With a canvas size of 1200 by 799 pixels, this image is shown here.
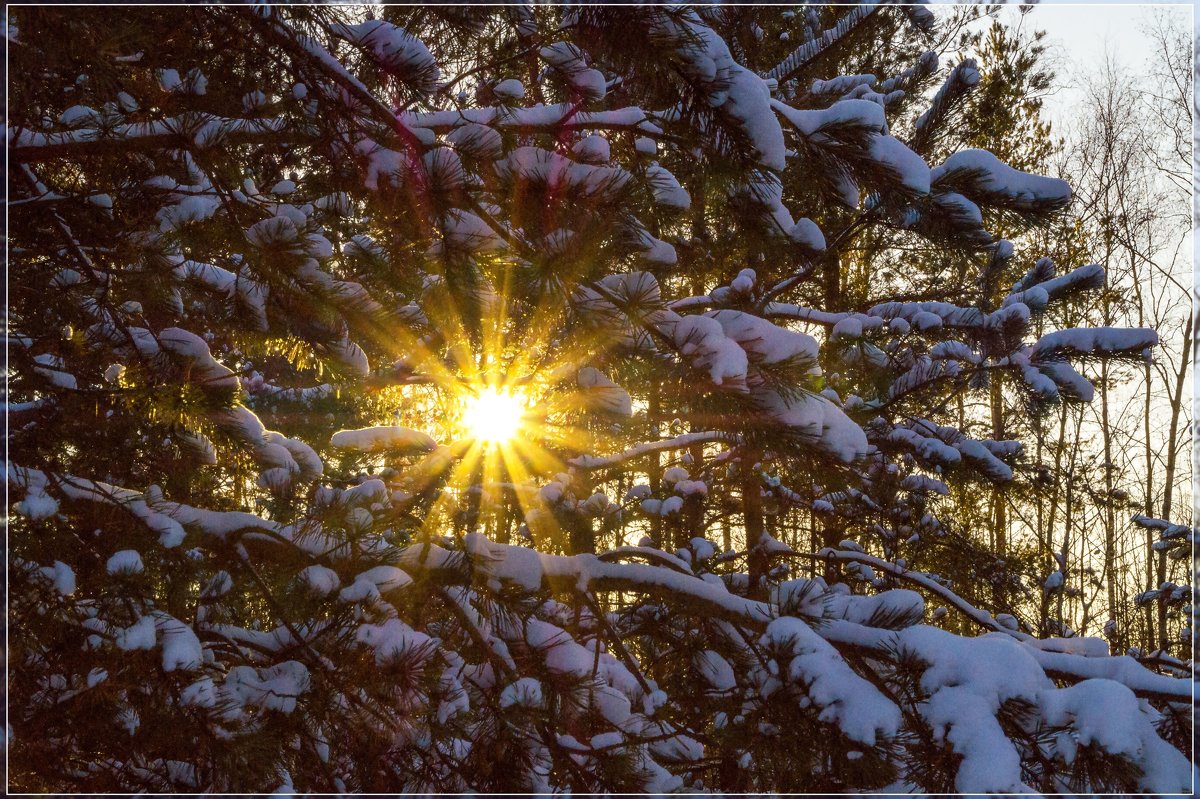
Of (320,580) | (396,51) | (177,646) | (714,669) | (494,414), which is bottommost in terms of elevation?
(714,669)

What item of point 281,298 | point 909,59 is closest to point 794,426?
point 281,298

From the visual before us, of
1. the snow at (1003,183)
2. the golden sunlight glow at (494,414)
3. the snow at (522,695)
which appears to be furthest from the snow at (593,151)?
the snow at (522,695)

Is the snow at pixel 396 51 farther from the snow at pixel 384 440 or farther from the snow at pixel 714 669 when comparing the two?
the snow at pixel 714 669

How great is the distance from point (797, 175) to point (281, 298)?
74.5 inches

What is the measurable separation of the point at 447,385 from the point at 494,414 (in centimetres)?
44

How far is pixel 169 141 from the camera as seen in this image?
Result: 2.20 meters

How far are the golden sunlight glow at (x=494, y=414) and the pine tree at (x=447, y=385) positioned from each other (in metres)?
0.20

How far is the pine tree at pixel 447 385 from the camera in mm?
1773

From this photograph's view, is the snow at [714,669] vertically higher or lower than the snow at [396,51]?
lower

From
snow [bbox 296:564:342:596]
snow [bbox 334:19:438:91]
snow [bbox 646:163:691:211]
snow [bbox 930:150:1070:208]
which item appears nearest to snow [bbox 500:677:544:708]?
snow [bbox 296:564:342:596]

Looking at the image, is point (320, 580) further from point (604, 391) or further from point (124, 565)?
point (604, 391)

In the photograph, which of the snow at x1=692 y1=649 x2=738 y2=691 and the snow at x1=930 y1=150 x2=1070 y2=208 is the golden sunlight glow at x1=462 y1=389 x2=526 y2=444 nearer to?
the snow at x1=692 y1=649 x2=738 y2=691

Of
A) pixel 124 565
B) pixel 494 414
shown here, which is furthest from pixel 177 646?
pixel 494 414

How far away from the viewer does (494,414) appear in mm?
3502
